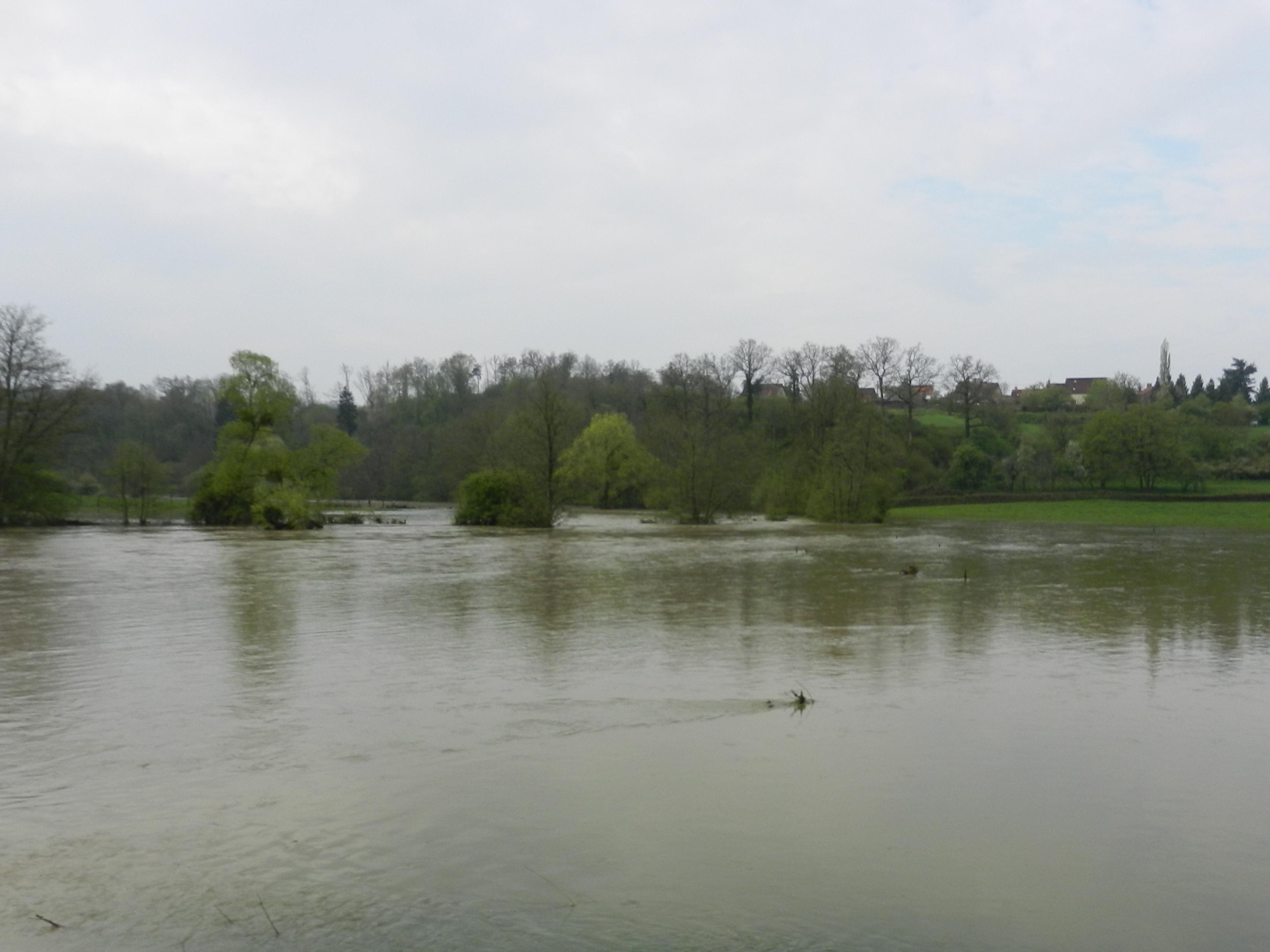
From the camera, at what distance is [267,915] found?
16.9ft

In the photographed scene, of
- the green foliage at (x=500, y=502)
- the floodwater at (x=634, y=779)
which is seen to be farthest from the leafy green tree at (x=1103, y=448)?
the floodwater at (x=634, y=779)

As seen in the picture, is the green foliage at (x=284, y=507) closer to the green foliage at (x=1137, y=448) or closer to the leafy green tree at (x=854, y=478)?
the leafy green tree at (x=854, y=478)

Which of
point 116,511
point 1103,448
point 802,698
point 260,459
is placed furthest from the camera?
point 1103,448

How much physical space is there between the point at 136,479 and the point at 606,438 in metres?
31.1

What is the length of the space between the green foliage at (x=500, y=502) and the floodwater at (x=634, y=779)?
110 feet

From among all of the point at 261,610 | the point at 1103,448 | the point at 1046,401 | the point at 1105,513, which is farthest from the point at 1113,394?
the point at 261,610

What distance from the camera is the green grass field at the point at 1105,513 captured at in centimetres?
5334

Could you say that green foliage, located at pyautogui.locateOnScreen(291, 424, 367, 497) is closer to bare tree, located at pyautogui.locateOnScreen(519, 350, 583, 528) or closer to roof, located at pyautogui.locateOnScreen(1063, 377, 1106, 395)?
bare tree, located at pyautogui.locateOnScreen(519, 350, 583, 528)

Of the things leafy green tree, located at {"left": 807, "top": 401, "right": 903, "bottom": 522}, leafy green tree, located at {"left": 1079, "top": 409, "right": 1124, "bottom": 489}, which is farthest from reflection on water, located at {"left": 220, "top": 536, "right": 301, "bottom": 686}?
leafy green tree, located at {"left": 1079, "top": 409, "right": 1124, "bottom": 489}

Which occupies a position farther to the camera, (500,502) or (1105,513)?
(1105,513)

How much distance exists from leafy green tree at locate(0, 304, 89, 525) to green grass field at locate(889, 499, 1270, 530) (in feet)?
146

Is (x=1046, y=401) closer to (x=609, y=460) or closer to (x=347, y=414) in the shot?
(x=609, y=460)

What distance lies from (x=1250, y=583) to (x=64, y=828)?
23658mm

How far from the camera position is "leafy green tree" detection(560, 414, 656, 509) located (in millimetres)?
72688
